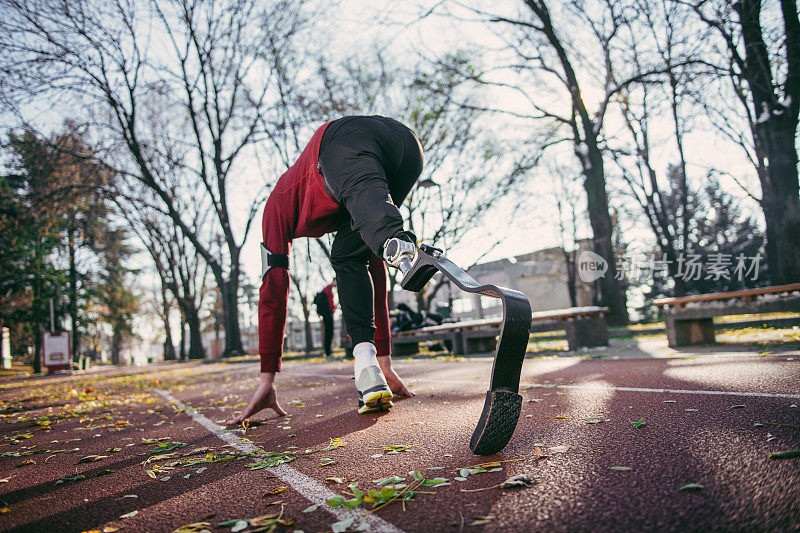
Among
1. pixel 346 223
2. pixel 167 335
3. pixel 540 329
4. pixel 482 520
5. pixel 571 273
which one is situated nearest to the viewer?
pixel 482 520

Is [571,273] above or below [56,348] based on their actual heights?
above

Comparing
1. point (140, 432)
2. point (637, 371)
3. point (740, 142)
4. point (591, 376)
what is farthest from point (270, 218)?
point (740, 142)

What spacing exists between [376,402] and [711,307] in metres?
6.29

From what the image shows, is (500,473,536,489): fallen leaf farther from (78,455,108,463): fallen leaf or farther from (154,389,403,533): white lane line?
(78,455,108,463): fallen leaf

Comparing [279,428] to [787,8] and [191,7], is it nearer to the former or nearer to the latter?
[787,8]

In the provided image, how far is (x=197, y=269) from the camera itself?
3341cm

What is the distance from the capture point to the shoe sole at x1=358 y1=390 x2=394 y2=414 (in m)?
2.84

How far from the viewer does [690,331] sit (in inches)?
307

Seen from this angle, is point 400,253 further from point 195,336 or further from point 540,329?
point 195,336

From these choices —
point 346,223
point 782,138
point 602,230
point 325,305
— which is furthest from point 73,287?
point 782,138

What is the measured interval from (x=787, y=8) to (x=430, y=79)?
10.0 metres

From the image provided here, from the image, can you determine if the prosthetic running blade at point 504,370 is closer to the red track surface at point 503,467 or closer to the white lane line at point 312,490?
the red track surface at point 503,467

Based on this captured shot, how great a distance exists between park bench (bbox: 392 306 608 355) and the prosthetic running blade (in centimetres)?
594

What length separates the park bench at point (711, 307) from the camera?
6270 mm
